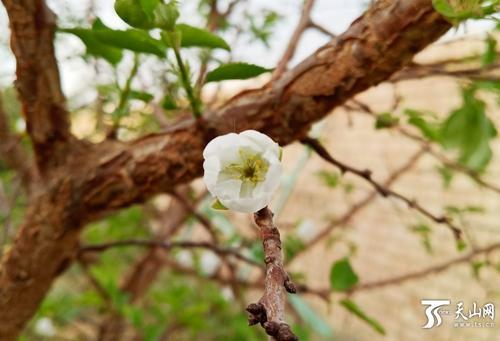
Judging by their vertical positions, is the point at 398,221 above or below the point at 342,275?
below

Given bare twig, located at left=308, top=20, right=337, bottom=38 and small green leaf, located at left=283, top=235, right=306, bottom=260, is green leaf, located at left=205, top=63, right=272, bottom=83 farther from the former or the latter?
small green leaf, located at left=283, top=235, right=306, bottom=260

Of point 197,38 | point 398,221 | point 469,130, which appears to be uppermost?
point 197,38

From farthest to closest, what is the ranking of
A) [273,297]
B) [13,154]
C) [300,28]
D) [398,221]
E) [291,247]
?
[398,221] → [291,247] → [13,154] → [300,28] → [273,297]

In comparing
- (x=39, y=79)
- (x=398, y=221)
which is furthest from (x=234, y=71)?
(x=398, y=221)

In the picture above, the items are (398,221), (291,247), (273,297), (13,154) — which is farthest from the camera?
(398,221)

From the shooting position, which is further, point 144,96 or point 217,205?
point 144,96

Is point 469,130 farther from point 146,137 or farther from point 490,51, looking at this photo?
point 146,137
